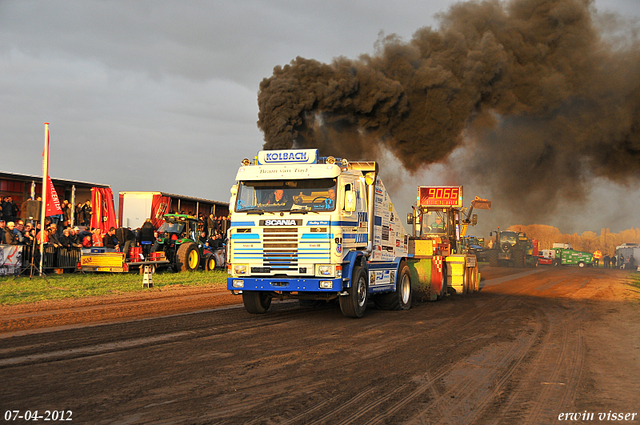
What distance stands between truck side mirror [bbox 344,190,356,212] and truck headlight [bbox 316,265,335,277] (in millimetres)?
1115

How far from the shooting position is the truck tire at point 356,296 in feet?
33.8

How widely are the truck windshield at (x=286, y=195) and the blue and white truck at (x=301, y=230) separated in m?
0.02

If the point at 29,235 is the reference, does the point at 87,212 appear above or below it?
above

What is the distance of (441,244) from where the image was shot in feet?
54.6

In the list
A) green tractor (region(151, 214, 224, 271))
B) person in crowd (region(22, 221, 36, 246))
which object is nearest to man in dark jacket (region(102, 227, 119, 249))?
green tractor (region(151, 214, 224, 271))

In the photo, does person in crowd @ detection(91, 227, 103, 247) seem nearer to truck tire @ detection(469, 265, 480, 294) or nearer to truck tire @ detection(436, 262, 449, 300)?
truck tire @ detection(436, 262, 449, 300)

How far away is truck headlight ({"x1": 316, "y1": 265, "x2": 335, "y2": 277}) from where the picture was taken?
31.7 feet

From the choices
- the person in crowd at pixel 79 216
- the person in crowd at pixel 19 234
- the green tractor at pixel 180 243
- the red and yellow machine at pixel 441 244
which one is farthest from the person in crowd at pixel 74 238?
the red and yellow machine at pixel 441 244

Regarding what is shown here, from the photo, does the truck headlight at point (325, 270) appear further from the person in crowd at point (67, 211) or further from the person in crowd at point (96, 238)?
the person in crowd at point (67, 211)

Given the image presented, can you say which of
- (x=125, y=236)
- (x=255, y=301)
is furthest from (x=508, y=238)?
(x=255, y=301)

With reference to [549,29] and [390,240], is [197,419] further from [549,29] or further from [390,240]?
[549,29]

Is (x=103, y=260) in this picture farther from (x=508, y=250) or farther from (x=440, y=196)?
(x=508, y=250)

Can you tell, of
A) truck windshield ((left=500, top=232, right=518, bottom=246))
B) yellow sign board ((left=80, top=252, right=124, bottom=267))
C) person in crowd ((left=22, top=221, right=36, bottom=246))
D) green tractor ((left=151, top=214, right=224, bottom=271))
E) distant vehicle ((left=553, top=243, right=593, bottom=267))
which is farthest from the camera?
distant vehicle ((left=553, top=243, right=593, bottom=267))

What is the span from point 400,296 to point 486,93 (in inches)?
585
